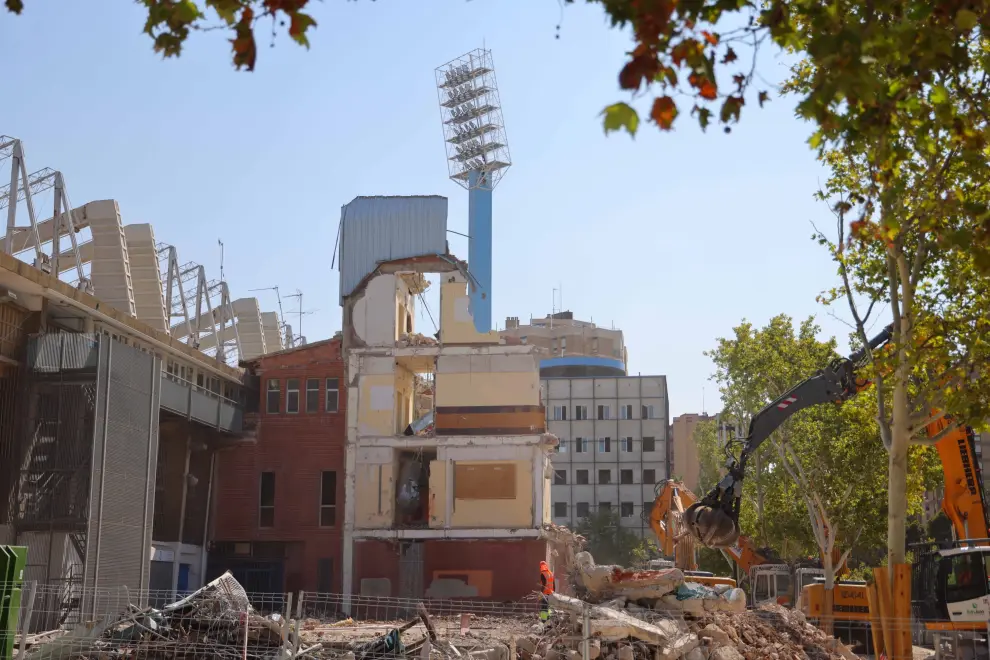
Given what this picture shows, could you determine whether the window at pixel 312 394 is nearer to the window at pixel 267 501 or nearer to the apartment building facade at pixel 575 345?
the window at pixel 267 501

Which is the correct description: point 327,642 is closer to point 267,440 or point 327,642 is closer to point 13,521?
point 13,521

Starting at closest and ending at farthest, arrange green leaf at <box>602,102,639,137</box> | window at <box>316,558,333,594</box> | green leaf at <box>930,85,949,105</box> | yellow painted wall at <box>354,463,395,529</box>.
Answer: green leaf at <box>602,102,639,137</box> < green leaf at <box>930,85,949,105</box> < yellow painted wall at <box>354,463,395,529</box> < window at <box>316,558,333,594</box>

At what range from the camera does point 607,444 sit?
89.3m

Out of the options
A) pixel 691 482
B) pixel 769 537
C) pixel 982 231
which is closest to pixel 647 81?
pixel 982 231

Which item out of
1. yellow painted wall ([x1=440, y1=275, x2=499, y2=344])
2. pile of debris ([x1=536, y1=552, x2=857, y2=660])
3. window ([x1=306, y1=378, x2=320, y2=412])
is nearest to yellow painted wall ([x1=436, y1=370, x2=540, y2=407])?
yellow painted wall ([x1=440, y1=275, x2=499, y2=344])

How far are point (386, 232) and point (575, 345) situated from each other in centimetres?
5998

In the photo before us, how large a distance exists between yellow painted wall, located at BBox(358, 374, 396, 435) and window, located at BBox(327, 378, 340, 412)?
125 centimetres

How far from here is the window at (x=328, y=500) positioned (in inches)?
1801

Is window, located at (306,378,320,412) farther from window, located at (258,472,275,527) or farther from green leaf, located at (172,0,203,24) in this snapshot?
green leaf, located at (172,0,203,24)

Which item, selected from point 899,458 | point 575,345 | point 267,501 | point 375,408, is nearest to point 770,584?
point 375,408

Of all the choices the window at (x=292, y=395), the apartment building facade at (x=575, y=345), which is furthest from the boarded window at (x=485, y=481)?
the apartment building facade at (x=575, y=345)

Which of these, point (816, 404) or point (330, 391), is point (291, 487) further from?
point (816, 404)

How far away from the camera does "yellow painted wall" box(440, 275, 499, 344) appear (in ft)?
151

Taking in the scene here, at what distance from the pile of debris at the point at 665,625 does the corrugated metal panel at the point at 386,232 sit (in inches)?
991
